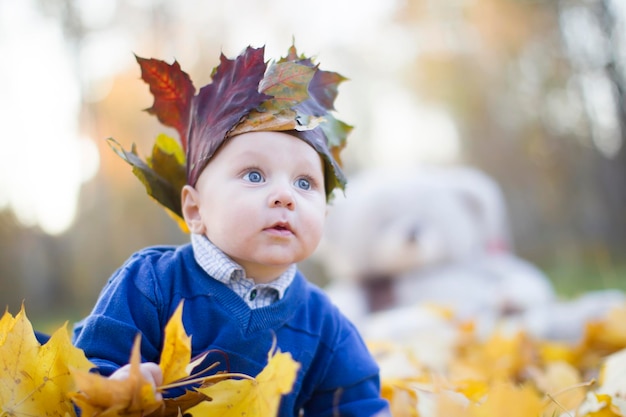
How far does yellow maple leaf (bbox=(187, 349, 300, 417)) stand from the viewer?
27.4 inches

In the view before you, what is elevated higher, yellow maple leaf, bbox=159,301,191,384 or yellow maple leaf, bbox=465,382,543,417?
yellow maple leaf, bbox=159,301,191,384

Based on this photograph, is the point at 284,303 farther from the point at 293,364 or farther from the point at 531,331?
the point at 531,331

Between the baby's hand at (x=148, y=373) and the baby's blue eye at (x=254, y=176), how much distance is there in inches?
11.9

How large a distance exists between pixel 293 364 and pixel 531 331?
148 centimetres

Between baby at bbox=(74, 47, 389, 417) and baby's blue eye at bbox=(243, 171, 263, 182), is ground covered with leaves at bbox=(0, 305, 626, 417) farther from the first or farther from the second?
→ baby's blue eye at bbox=(243, 171, 263, 182)

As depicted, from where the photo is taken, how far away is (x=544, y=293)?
2480 mm

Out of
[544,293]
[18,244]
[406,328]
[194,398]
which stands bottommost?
[194,398]

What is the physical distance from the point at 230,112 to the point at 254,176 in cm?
10

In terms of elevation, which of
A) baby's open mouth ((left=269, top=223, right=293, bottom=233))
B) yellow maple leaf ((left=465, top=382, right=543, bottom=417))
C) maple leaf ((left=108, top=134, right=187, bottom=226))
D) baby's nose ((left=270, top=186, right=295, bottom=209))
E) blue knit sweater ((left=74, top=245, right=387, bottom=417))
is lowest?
yellow maple leaf ((left=465, top=382, right=543, bottom=417))

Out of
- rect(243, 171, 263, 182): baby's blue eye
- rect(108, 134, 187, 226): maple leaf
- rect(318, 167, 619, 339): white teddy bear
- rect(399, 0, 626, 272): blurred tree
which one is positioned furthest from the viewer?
rect(399, 0, 626, 272): blurred tree

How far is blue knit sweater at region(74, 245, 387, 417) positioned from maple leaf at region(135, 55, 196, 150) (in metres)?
0.21

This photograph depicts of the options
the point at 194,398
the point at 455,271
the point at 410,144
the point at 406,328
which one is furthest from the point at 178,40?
the point at 194,398

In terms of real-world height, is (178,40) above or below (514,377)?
above

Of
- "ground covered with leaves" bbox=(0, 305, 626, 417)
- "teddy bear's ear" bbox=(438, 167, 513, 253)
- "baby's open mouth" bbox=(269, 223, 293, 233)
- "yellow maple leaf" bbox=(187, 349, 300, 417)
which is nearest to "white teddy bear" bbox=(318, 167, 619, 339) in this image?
"teddy bear's ear" bbox=(438, 167, 513, 253)
